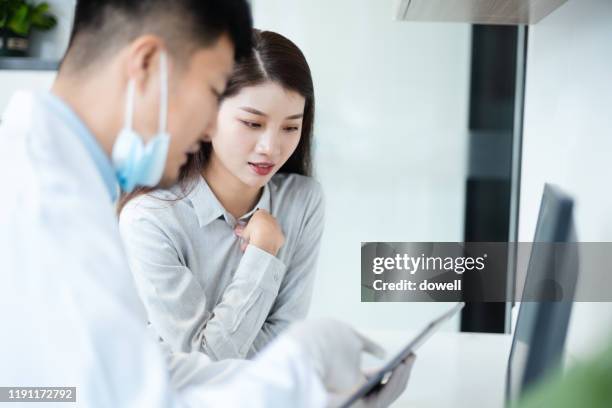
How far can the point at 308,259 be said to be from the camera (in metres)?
1.35

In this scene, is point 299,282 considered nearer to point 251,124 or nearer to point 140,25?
point 251,124

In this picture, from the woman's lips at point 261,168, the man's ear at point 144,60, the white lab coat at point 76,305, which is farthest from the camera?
the woman's lips at point 261,168

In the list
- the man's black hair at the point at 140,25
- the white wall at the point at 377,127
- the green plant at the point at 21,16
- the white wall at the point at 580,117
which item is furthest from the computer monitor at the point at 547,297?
the green plant at the point at 21,16

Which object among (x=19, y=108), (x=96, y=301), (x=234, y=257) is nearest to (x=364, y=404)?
(x=96, y=301)

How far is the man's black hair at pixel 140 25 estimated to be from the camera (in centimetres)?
71

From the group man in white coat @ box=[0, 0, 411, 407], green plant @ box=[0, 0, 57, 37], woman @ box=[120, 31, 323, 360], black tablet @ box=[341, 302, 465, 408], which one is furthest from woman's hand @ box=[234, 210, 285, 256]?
green plant @ box=[0, 0, 57, 37]

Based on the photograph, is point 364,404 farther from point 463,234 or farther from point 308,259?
point 463,234

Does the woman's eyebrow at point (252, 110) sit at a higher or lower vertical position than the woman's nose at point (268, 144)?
higher

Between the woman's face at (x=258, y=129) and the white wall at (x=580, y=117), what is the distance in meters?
0.49

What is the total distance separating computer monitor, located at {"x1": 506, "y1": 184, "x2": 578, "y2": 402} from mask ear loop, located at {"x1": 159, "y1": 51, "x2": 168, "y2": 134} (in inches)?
16.6

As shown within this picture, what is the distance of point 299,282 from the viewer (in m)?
1.32

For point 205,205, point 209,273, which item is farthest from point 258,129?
point 209,273

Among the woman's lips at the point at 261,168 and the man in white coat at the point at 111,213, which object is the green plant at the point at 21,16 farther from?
the man in white coat at the point at 111,213

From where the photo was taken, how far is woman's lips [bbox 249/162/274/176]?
4.19 ft
